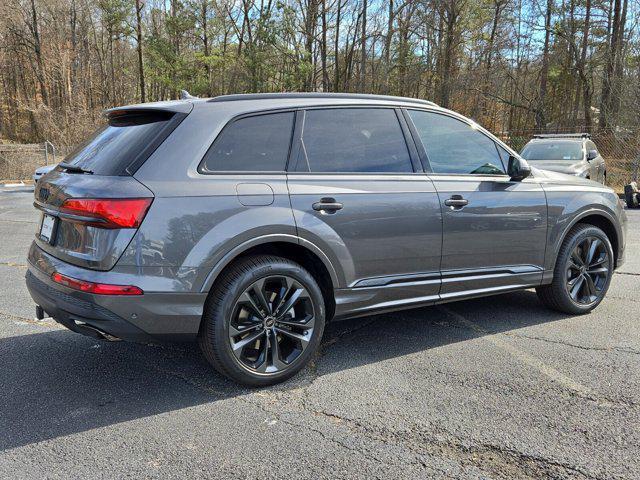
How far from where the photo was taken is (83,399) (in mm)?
3268

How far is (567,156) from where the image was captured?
39.6 feet

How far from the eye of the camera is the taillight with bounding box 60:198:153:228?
2920 millimetres

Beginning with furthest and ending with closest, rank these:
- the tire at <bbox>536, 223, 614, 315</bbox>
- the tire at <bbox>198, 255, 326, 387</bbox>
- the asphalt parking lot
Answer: the tire at <bbox>536, 223, 614, 315</bbox>
the tire at <bbox>198, 255, 326, 387</bbox>
the asphalt parking lot

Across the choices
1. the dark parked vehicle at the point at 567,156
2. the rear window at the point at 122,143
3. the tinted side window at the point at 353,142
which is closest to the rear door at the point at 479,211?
the tinted side window at the point at 353,142

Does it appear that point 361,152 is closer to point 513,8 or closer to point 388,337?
point 388,337

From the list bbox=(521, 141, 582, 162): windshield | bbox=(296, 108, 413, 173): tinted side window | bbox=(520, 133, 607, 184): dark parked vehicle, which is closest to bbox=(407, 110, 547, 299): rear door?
bbox=(296, 108, 413, 173): tinted side window

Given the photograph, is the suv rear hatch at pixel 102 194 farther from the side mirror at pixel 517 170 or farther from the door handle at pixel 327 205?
the side mirror at pixel 517 170

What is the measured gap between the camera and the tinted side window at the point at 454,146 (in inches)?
163

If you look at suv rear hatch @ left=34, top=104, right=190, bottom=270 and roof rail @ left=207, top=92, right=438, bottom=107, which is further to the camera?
roof rail @ left=207, top=92, right=438, bottom=107

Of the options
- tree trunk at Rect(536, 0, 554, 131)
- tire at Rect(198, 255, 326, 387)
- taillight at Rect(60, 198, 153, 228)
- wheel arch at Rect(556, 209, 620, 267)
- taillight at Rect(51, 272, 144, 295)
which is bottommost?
tire at Rect(198, 255, 326, 387)

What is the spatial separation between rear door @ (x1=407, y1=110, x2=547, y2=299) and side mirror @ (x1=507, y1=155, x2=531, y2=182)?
5 centimetres

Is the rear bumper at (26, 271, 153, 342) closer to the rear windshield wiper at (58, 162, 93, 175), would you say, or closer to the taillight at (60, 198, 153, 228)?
the taillight at (60, 198, 153, 228)

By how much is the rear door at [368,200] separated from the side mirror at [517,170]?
2.91 feet

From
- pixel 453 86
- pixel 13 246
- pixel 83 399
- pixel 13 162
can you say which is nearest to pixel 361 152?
pixel 83 399
